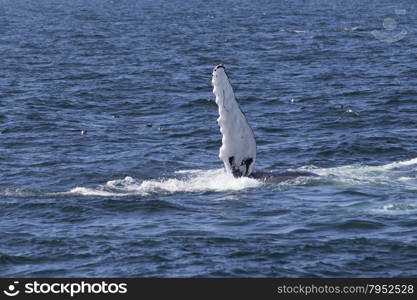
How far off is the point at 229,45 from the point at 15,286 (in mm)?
67548

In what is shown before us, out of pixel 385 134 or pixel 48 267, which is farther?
pixel 385 134

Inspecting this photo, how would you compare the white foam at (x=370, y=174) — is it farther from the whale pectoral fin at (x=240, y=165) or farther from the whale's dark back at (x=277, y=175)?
the whale pectoral fin at (x=240, y=165)

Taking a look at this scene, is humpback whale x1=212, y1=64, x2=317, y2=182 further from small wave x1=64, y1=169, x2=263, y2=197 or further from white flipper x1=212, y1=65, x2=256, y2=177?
small wave x1=64, y1=169, x2=263, y2=197

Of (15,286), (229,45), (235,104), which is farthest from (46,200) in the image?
(229,45)

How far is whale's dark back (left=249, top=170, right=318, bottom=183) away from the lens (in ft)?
112

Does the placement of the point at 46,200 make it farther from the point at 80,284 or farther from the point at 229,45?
the point at 229,45

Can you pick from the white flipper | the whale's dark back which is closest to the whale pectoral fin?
the white flipper

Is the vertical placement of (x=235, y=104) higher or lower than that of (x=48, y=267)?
higher

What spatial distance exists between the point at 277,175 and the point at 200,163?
520 cm

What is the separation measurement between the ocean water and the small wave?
0.07 meters

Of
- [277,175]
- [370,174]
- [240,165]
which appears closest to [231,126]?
[240,165]

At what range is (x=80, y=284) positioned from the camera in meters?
23.1

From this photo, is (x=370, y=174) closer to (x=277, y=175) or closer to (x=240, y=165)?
(x=277, y=175)

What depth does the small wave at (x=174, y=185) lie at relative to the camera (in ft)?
111
